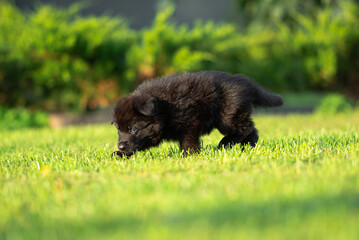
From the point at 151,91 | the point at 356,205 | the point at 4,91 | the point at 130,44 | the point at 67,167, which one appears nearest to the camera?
the point at 356,205

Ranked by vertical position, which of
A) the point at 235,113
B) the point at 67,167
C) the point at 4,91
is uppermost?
the point at 4,91

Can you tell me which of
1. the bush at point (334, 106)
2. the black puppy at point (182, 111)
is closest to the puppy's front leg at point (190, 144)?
the black puppy at point (182, 111)

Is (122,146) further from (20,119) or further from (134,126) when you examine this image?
A: (20,119)

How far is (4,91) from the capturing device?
10.5 m

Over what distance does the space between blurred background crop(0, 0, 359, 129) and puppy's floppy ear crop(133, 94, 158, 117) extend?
249 inches

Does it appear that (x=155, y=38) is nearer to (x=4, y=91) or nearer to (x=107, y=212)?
(x=4, y=91)

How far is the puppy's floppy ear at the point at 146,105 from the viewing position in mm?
4164

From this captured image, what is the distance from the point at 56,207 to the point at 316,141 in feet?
11.1

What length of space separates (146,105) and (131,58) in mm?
7044

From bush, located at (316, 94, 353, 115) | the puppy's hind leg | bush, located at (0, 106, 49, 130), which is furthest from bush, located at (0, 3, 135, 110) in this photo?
the puppy's hind leg

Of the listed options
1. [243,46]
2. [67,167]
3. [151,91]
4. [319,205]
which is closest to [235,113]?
[151,91]

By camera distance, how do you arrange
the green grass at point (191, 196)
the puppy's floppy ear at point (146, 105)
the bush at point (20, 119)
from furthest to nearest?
the bush at point (20, 119)
the puppy's floppy ear at point (146, 105)
the green grass at point (191, 196)

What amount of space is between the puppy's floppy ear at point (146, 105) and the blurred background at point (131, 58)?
6.33m

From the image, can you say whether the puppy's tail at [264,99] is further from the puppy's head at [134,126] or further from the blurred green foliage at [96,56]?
the blurred green foliage at [96,56]
